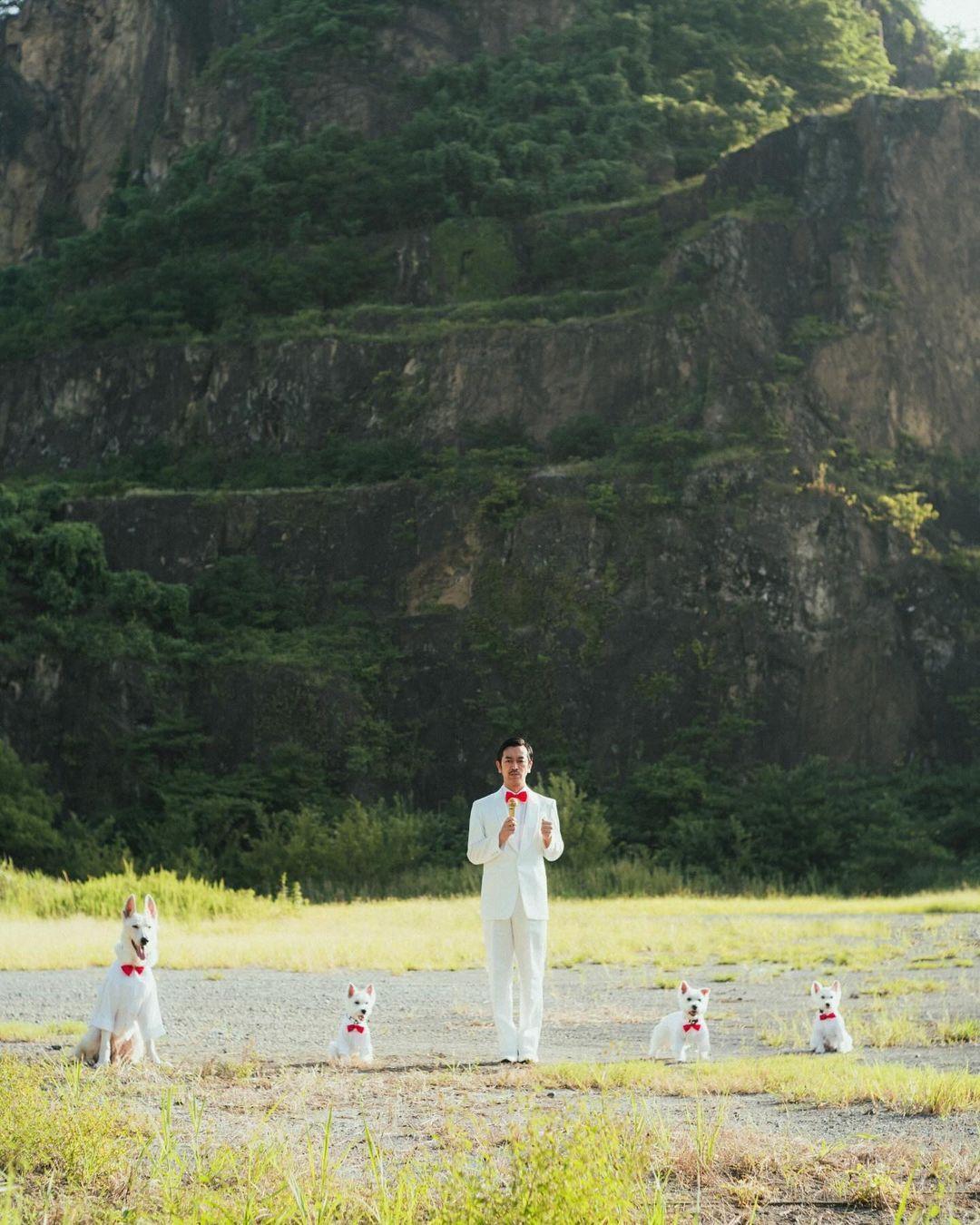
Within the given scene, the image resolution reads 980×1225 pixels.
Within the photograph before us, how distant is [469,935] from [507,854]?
11.9 meters

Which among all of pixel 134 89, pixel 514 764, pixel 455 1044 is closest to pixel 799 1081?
pixel 514 764

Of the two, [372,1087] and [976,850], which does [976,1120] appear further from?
[976,850]

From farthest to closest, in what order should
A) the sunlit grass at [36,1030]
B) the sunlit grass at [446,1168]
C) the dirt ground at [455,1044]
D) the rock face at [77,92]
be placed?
the rock face at [77,92] < the sunlit grass at [36,1030] < the dirt ground at [455,1044] < the sunlit grass at [446,1168]

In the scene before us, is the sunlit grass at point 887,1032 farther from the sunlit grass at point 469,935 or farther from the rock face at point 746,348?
the rock face at point 746,348

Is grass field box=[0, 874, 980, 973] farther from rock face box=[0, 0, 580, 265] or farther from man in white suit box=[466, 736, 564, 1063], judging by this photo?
rock face box=[0, 0, 580, 265]

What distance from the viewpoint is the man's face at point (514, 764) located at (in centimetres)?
1088

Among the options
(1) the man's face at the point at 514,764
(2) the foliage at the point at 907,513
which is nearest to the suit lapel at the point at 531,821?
(1) the man's face at the point at 514,764

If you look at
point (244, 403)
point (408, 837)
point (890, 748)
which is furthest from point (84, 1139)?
point (244, 403)

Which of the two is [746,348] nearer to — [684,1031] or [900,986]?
[900,986]

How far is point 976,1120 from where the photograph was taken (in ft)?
27.8

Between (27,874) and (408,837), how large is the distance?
313 inches

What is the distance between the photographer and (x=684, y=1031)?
11.3 meters

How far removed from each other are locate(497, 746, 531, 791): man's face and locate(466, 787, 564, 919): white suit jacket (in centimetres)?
16

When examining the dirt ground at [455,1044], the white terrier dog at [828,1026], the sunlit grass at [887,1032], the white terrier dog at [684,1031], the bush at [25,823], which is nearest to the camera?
the dirt ground at [455,1044]
